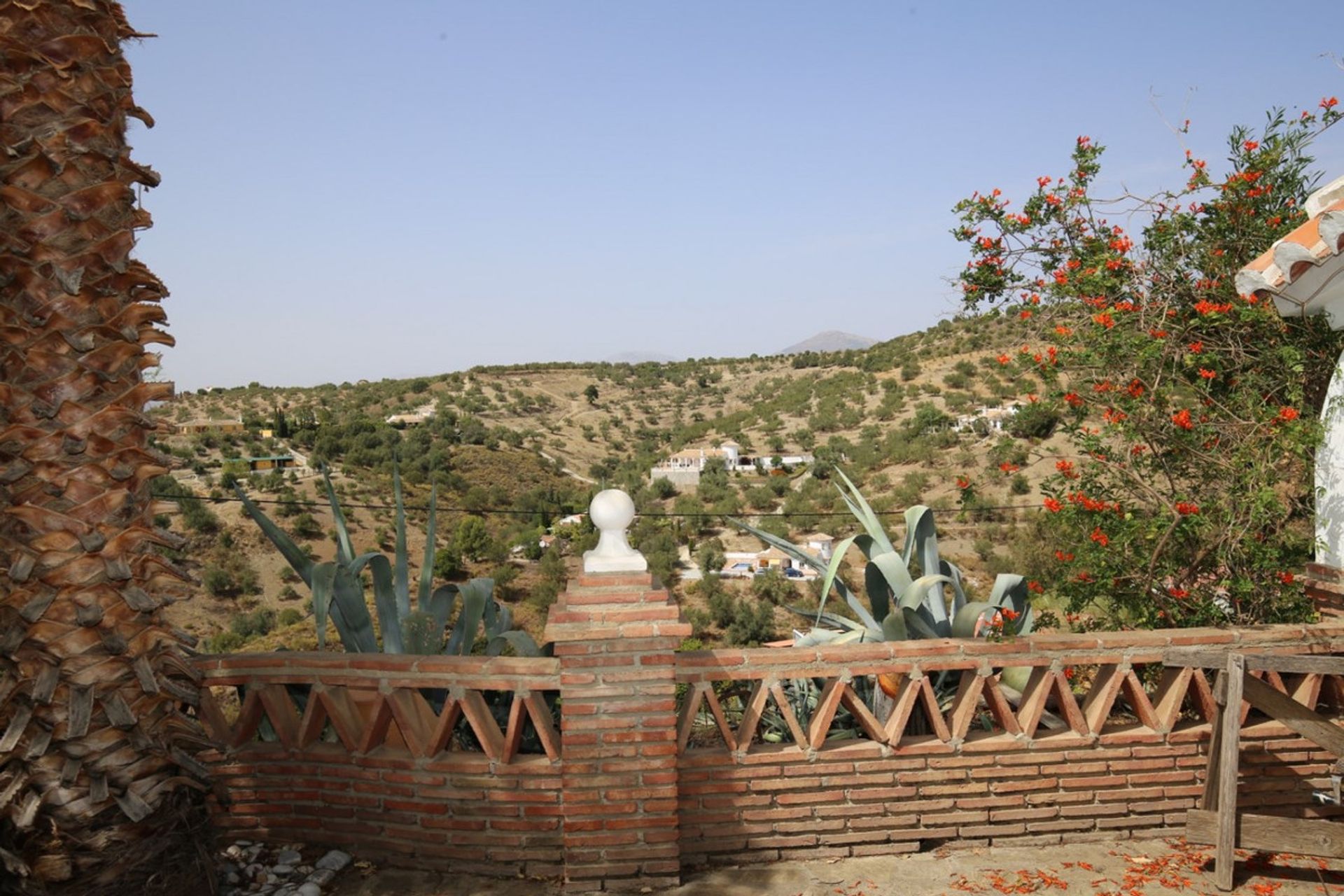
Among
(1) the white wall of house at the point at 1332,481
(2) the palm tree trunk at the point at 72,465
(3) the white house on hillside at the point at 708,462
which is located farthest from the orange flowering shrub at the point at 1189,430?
(3) the white house on hillside at the point at 708,462

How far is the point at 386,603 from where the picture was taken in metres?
4.72

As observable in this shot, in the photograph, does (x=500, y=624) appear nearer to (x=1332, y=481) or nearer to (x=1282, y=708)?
(x=1282, y=708)

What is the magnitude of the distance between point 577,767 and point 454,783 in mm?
577

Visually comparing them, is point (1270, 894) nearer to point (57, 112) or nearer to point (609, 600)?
point (609, 600)

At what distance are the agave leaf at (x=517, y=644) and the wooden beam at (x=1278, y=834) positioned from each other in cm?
292

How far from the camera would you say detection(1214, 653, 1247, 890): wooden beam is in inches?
146

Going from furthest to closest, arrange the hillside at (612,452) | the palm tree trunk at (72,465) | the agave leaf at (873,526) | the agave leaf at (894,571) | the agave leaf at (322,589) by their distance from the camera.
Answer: the hillside at (612,452) < the agave leaf at (873,526) < the agave leaf at (894,571) < the agave leaf at (322,589) < the palm tree trunk at (72,465)

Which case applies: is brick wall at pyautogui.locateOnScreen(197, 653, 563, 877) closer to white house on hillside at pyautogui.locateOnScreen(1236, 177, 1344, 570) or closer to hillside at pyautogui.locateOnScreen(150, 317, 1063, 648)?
white house on hillside at pyautogui.locateOnScreen(1236, 177, 1344, 570)

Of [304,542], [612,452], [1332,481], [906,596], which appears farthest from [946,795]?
[612,452]

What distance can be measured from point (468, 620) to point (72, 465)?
1.99m

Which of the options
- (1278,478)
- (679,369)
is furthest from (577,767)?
(679,369)

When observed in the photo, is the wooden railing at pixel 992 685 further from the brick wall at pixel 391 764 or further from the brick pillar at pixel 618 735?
the brick wall at pixel 391 764

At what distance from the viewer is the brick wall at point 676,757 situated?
3.74 metres

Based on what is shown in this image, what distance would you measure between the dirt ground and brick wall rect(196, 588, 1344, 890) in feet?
0.25
